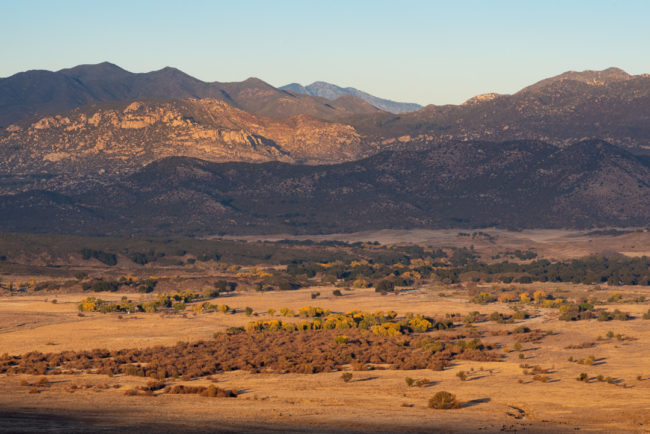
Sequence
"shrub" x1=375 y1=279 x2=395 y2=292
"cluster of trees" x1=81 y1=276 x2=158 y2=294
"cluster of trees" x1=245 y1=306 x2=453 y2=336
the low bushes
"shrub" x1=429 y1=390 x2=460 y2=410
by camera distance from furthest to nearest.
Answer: "shrub" x1=375 y1=279 x2=395 y2=292, "cluster of trees" x1=81 y1=276 x2=158 y2=294, "cluster of trees" x1=245 y1=306 x2=453 y2=336, the low bushes, "shrub" x1=429 y1=390 x2=460 y2=410

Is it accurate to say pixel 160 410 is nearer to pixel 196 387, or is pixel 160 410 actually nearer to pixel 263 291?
pixel 196 387

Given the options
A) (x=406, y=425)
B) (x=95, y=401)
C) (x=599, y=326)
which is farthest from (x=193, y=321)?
(x=406, y=425)

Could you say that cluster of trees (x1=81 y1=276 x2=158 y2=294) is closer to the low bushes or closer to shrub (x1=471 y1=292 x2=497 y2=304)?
shrub (x1=471 y1=292 x2=497 y2=304)

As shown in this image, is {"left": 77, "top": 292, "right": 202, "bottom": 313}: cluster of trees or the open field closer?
the open field

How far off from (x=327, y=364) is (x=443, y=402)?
37.1 ft

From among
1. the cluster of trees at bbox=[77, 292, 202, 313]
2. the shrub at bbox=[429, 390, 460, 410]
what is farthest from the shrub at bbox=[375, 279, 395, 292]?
the shrub at bbox=[429, 390, 460, 410]

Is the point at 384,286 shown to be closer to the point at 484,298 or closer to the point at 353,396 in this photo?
the point at 484,298

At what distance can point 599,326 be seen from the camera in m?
59.5

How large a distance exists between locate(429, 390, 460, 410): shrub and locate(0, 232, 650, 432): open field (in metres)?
0.31

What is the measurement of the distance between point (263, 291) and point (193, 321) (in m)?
28.2

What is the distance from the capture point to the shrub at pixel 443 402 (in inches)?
1259

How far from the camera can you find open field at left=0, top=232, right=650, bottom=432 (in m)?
29.6

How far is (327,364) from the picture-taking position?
140 ft

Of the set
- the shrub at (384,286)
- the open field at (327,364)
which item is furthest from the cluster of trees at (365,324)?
the shrub at (384,286)
